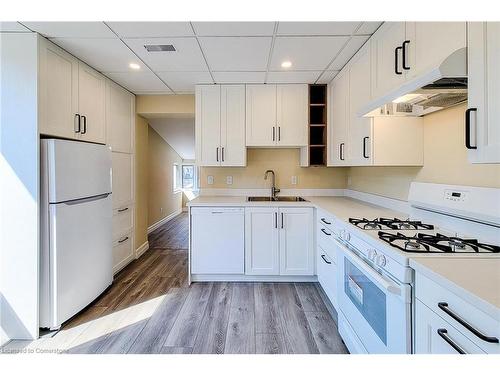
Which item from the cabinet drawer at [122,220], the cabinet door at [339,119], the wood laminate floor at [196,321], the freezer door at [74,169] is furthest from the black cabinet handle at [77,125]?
the cabinet door at [339,119]

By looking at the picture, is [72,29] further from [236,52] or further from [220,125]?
[220,125]

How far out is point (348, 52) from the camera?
2.36m

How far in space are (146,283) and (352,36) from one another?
3.17 metres

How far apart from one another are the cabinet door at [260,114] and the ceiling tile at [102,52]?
4.13ft

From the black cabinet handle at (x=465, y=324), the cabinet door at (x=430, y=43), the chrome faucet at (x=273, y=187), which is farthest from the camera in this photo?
the chrome faucet at (x=273, y=187)

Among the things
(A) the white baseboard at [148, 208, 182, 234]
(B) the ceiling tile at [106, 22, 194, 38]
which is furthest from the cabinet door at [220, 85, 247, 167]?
(A) the white baseboard at [148, 208, 182, 234]

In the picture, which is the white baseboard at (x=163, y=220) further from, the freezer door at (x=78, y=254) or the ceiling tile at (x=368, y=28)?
the ceiling tile at (x=368, y=28)

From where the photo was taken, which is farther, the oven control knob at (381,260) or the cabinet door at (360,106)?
the cabinet door at (360,106)

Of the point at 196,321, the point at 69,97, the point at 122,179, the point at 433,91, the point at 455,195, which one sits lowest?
the point at 196,321

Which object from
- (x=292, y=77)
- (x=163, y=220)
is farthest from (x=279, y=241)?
(x=163, y=220)

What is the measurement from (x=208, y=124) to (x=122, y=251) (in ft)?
6.41

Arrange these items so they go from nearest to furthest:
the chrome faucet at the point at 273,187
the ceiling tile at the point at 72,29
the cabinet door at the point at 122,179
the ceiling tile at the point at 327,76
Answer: the ceiling tile at the point at 72,29, the ceiling tile at the point at 327,76, the cabinet door at the point at 122,179, the chrome faucet at the point at 273,187

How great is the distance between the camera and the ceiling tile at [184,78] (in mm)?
2865
